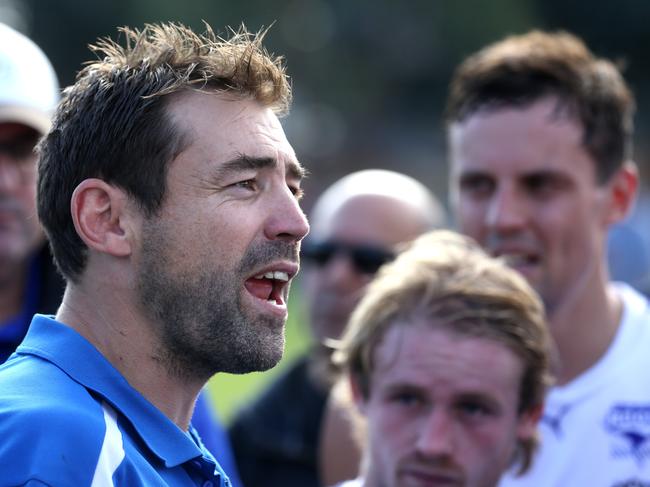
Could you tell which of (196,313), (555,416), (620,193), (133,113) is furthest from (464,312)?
(133,113)

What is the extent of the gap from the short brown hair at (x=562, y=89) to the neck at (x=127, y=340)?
244 cm

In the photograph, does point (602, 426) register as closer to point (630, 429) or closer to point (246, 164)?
point (630, 429)

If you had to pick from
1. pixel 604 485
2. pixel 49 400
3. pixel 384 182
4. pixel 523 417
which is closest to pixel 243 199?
pixel 49 400

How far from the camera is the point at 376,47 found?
4150 cm

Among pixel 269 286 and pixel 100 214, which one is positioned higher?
pixel 100 214

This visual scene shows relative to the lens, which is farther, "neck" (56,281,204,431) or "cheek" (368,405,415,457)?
"cheek" (368,405,415,457)

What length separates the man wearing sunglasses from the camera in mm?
4875

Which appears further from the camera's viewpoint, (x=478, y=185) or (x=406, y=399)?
(x=478, y=185)

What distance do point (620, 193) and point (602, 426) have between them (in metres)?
1.03

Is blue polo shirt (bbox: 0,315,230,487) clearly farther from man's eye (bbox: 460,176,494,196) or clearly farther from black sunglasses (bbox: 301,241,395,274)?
black sunglasses (bbox: 301,241,395,274)

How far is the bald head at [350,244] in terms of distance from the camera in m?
5.38

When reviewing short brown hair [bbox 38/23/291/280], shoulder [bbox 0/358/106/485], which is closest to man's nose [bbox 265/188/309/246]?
short brown hair [bbox 38/23/291/280]

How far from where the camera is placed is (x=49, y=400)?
2.10 m

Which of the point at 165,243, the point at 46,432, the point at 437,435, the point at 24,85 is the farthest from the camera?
the point at 24,85
